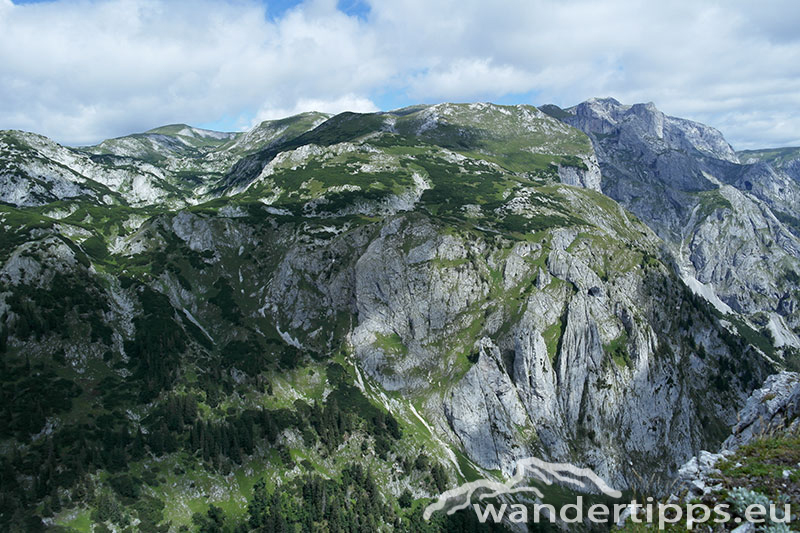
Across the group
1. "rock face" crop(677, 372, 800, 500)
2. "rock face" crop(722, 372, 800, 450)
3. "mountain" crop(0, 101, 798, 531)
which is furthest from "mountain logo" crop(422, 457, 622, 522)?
"rock face" crop(677, 372, 800, 500)

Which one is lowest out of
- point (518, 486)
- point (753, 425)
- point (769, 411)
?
point (518, 486)

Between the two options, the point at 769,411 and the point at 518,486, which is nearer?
the point at 769,411

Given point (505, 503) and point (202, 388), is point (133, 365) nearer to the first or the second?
point (202, 388)

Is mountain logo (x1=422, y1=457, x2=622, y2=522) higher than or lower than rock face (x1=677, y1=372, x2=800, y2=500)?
lower

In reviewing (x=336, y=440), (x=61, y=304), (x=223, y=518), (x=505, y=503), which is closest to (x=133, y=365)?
(x=61, y=304)

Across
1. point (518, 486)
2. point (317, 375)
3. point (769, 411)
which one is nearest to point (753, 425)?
point (769, 411)

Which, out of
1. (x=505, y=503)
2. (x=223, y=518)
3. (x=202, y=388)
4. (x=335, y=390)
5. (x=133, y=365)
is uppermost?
(x=133, y=365)

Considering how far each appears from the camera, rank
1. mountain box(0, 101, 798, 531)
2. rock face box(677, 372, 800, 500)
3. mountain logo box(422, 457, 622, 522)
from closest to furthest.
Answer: rock face box(677, 372, 800, 500), mountain box(0, 101, 798, 531), mountain logo box(422, 457, 622, 522)

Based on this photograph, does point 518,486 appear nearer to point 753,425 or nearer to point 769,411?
point 769,411

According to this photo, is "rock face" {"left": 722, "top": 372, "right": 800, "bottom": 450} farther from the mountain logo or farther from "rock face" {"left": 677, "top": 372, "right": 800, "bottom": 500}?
the mountain logo

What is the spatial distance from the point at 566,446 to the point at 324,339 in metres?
104

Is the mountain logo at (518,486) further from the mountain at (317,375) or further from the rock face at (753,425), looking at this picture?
the rock face at (753,425)

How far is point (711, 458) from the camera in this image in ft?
64.0

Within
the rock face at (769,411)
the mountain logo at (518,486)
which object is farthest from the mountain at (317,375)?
the rock face at (769,411)
